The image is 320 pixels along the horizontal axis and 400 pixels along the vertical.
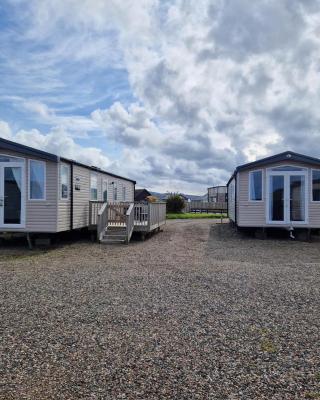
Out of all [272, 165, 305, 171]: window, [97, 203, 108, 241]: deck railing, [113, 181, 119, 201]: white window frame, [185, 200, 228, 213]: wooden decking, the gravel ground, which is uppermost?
[272, 165, 305, 171]: window

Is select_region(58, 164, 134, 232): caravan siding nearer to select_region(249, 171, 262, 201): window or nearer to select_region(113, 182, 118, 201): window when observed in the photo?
select_region(113, 182, 118, 201): window

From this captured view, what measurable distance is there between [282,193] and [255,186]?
965mm

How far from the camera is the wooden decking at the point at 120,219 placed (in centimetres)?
1277

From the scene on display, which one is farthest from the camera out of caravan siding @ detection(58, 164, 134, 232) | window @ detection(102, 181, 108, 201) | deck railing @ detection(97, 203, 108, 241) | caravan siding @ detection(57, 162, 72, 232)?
window @ detection(102, 181, 108, 201)

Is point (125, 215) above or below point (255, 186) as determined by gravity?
below

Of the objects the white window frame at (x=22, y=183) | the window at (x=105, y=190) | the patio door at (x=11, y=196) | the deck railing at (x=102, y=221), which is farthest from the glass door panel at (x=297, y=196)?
the patio door at (x=11, y=196)

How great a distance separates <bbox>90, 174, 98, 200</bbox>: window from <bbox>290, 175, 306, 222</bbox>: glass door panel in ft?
24.4

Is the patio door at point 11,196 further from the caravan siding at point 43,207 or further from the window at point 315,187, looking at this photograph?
the window at point 315,187

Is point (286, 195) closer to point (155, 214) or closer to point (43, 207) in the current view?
point (155, 214)

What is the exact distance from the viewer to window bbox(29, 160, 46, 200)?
37.5 ft

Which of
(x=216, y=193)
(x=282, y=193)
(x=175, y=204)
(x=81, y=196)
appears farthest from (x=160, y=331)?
(x=216, y=193)

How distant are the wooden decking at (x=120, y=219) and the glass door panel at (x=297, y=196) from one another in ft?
16.6

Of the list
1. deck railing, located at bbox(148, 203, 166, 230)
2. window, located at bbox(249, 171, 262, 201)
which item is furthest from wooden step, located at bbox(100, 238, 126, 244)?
window, located at bbox(249, 171, 262, 201)

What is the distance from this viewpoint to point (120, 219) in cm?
1441
